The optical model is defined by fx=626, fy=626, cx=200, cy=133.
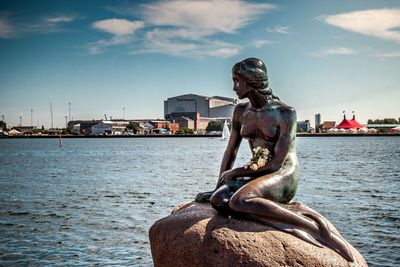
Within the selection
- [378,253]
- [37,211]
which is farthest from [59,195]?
[378,253]

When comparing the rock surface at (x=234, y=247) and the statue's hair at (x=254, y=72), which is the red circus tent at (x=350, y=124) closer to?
the statue's hair at (x=254, y=72)

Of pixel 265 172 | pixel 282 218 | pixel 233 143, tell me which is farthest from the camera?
pixel 233 143

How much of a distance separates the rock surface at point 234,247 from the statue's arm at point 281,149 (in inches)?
32.6

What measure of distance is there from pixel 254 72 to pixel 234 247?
8.46ft

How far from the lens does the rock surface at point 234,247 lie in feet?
26.4

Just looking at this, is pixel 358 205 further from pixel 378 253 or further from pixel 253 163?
pixel 253 163

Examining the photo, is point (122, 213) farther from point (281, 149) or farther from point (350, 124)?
point (350, 124)

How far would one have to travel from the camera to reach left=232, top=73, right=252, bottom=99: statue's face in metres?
9.16

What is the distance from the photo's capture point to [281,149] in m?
8.98

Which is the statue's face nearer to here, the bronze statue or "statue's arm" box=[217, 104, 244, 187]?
the bronze statue

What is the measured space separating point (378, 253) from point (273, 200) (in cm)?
706

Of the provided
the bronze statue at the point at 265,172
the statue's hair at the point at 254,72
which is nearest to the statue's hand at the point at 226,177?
the bronze statue at the point at 265,172

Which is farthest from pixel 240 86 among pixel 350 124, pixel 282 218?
pixel 350 124

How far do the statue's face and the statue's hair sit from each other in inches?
2.2
